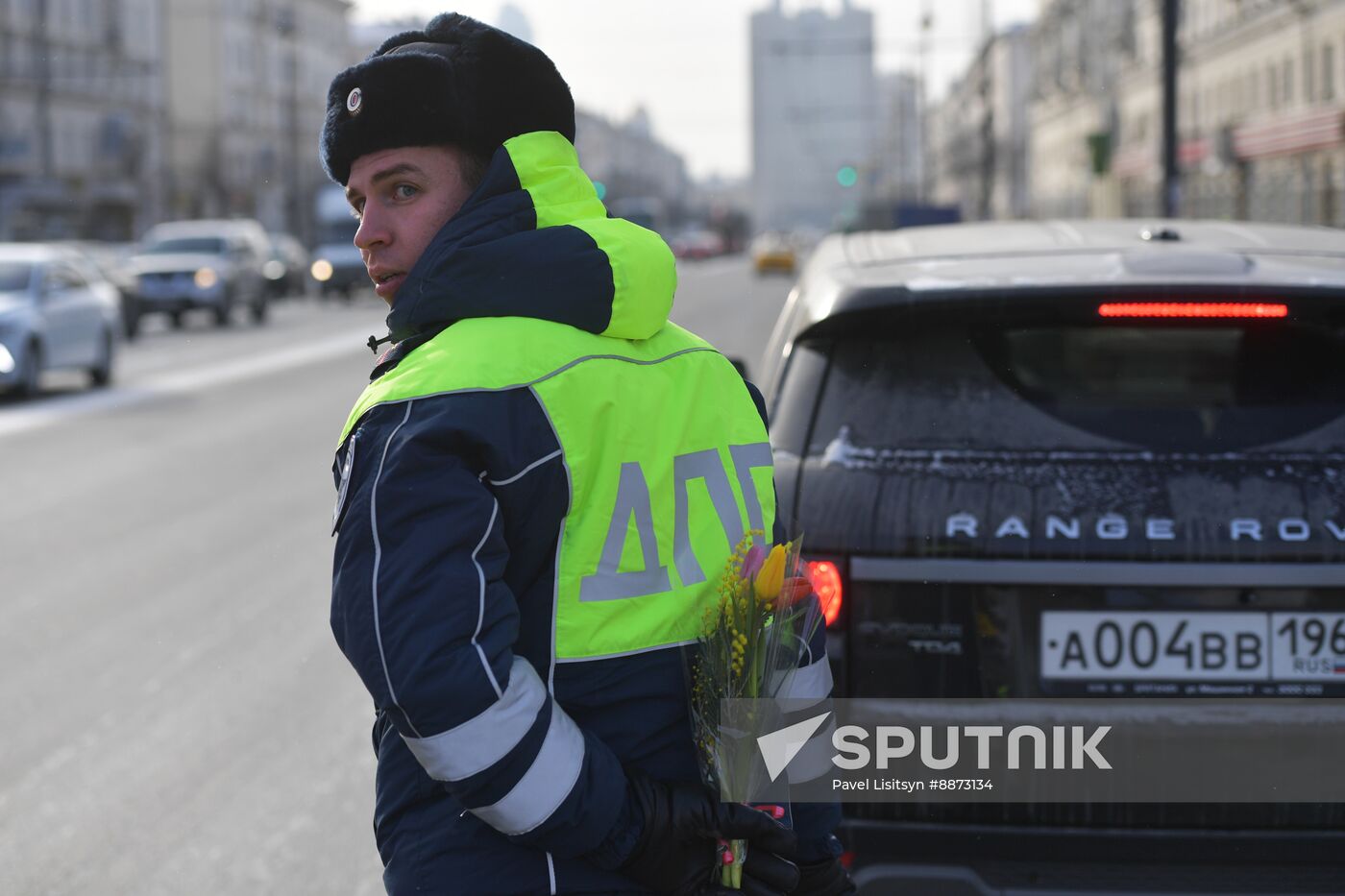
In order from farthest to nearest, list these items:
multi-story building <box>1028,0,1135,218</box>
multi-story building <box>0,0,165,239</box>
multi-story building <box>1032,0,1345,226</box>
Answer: multi-story building <box>1028,0,1135,218</box>
multi-story building <box>0,0,165,239</box>
multi-story building <box>1032,0,1345,226</box>

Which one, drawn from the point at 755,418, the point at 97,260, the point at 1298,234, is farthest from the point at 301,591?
the point at 97,260

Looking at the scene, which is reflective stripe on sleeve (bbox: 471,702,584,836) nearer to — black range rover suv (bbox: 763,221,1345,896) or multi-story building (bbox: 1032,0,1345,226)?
black range rover suv (bbox: 763,221,1345,896)

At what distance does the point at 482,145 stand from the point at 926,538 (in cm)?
115

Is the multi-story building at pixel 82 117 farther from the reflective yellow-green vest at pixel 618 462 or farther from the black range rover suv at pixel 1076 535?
the reflective yellow-green vest at pixel 618 462

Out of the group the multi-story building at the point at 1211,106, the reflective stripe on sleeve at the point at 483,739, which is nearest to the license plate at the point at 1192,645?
the reflective stripe on sleeve at the point at 483,739

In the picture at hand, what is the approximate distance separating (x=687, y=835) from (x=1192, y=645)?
48.0 inches

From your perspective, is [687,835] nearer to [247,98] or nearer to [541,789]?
[541,789]

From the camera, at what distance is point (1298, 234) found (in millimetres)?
3885

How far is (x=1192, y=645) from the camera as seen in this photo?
2910 mm

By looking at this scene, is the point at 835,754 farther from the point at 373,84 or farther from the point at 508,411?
the point at 373,84

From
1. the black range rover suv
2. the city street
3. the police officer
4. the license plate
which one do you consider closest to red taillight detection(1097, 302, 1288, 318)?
the black range rover suv

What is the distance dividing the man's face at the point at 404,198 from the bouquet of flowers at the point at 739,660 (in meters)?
0.56

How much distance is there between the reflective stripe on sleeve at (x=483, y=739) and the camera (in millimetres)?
1907

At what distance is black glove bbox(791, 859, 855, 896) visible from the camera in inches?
89.7
